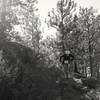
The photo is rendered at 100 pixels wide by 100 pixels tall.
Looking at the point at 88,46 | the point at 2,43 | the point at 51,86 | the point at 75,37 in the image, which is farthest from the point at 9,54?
the point at 88,46

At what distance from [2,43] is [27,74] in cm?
542

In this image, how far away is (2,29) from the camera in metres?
17.3

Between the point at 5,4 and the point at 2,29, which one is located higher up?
the point at 5,4

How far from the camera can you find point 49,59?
1853 centimetres

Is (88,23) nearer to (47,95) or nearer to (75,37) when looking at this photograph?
(75,37)

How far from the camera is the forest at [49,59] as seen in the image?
1023cm

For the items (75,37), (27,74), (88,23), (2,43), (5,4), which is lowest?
(27,74)

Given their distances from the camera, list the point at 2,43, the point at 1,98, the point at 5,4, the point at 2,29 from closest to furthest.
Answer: the point at 1,98 → the point at 2,43 → the point at 2,29 → the point at 5,4

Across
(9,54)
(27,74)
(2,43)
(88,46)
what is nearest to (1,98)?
(27,74)

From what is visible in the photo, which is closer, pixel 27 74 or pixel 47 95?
pixel 47 95

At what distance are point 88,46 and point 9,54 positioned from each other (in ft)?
43.5

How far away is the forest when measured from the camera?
403 inches

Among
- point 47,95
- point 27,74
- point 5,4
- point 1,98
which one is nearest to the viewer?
point 1,98

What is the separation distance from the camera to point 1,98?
8875mm
